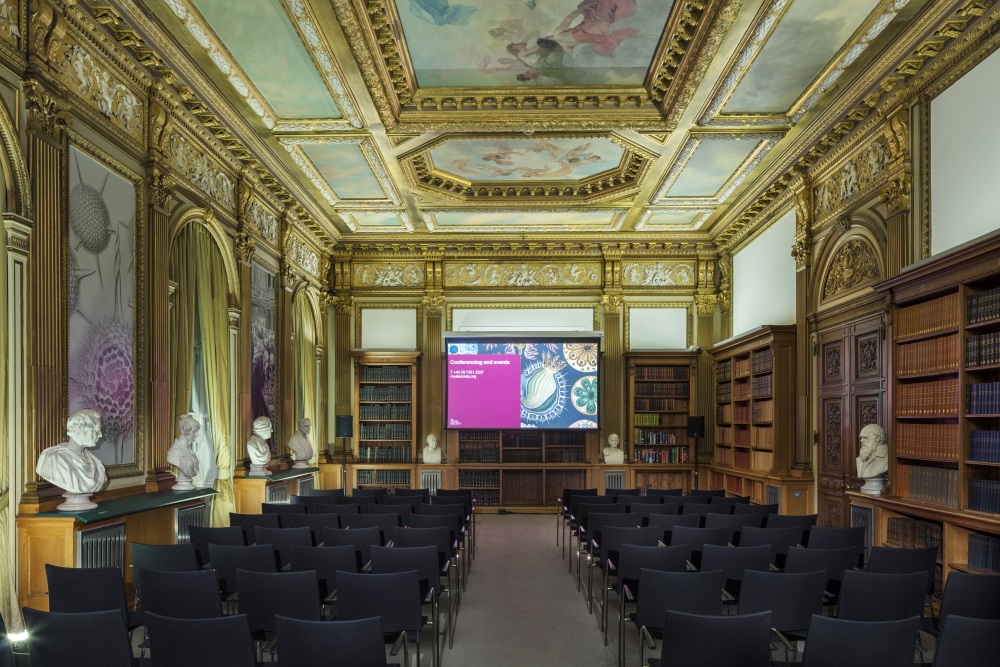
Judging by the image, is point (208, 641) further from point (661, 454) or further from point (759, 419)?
point (661, 454)

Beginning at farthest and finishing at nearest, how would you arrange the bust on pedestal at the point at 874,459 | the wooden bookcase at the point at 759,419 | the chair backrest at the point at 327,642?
the wooden bookcase at the point at 759,419 < the bust on pedestal at the point at 874,459 < the chair backrest at the point at 327,642

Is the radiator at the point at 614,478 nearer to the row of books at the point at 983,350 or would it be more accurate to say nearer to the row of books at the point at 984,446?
the row of books at the point at 984,446

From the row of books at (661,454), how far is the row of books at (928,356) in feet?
22.6

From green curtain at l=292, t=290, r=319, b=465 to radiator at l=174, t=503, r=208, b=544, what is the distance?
4179mm

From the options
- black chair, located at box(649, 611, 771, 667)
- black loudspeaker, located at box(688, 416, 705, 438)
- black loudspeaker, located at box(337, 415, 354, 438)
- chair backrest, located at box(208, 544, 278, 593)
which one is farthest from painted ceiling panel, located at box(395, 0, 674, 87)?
black loudspeaker, located at box(337, 415, 354, 438)

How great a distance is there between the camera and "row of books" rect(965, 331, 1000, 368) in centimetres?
489

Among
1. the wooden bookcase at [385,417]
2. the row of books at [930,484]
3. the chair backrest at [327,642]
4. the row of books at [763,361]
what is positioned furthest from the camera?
the wooden bookcase at [385,417]

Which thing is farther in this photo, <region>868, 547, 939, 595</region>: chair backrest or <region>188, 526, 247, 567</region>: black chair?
<region>188, 526, 247, 567</region>: black chair

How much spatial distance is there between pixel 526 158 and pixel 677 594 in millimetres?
6689

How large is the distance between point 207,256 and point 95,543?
11.9 feet

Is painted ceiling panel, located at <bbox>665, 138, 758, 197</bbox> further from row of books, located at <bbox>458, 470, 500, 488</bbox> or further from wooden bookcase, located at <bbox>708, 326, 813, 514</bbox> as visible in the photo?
row of books, located at <bbox>458, 470, 500, 488</bbox>

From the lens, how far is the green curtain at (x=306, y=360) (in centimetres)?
1145

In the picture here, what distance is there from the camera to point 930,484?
562 cm

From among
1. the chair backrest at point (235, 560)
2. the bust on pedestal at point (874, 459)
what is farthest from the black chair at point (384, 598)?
the bust on pedestal at point (874, 459)
